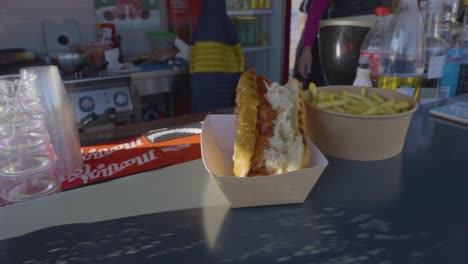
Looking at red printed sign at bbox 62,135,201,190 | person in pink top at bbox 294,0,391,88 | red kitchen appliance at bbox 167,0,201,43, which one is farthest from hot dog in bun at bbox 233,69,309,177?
red kitchen appliance at bbox 167,0,201,43

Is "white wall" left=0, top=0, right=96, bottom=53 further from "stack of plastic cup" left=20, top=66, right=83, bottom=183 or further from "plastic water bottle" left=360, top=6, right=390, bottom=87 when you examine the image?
"plastic water bottle" left=360, top=6, right=390, bottom=87

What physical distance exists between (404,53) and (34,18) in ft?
7.12

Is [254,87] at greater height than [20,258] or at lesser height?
greater

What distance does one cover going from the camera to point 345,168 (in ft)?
2.30

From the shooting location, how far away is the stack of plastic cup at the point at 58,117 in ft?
2.23

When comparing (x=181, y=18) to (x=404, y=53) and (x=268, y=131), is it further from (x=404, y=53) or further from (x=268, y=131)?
(x=268, y=131)

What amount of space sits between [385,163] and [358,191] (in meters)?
0.13

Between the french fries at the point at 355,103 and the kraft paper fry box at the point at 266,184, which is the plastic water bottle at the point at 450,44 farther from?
the kraft paper fry box at the point at 266,184

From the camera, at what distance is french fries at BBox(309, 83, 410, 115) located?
69cm

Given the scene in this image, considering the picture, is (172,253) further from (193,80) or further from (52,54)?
(52,54)

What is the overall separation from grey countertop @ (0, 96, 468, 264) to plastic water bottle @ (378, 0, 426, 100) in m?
0.31

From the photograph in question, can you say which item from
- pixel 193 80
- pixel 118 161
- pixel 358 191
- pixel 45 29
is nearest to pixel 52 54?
pixel 45 29

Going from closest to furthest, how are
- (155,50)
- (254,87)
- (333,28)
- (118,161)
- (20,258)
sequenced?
1. (20,258)
2. (254,87)
3. (118,161)
4. (333,28)
5. (155,50)

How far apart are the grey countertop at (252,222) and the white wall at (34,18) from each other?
2.01 meters
